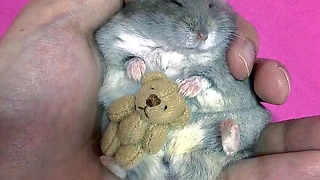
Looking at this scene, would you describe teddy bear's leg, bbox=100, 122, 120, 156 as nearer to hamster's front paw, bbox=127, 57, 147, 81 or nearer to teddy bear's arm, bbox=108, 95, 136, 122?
teddy bear's arm, bbox=108, 95, 136, 122

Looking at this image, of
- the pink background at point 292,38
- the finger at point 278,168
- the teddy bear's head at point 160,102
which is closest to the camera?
the teddy bear's head at point 160,102

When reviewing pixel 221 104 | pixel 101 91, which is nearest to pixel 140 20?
pixel 101 91

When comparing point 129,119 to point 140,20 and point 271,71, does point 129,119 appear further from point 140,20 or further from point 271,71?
point 271,71

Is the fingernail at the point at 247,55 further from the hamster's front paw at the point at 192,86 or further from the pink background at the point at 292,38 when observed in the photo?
the pink background at the point at 292,38

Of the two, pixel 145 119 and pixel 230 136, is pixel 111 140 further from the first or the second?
pixel 230 136

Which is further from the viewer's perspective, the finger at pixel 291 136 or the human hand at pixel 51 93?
the finger at pixel 291 136

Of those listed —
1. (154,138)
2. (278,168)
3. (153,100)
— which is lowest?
(278,168)

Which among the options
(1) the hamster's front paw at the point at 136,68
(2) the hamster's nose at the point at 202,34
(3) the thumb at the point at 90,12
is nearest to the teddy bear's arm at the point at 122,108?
(1) the hamster's front paw at the point at 136,68

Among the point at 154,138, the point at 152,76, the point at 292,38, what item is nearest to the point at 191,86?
the point at 152,76
